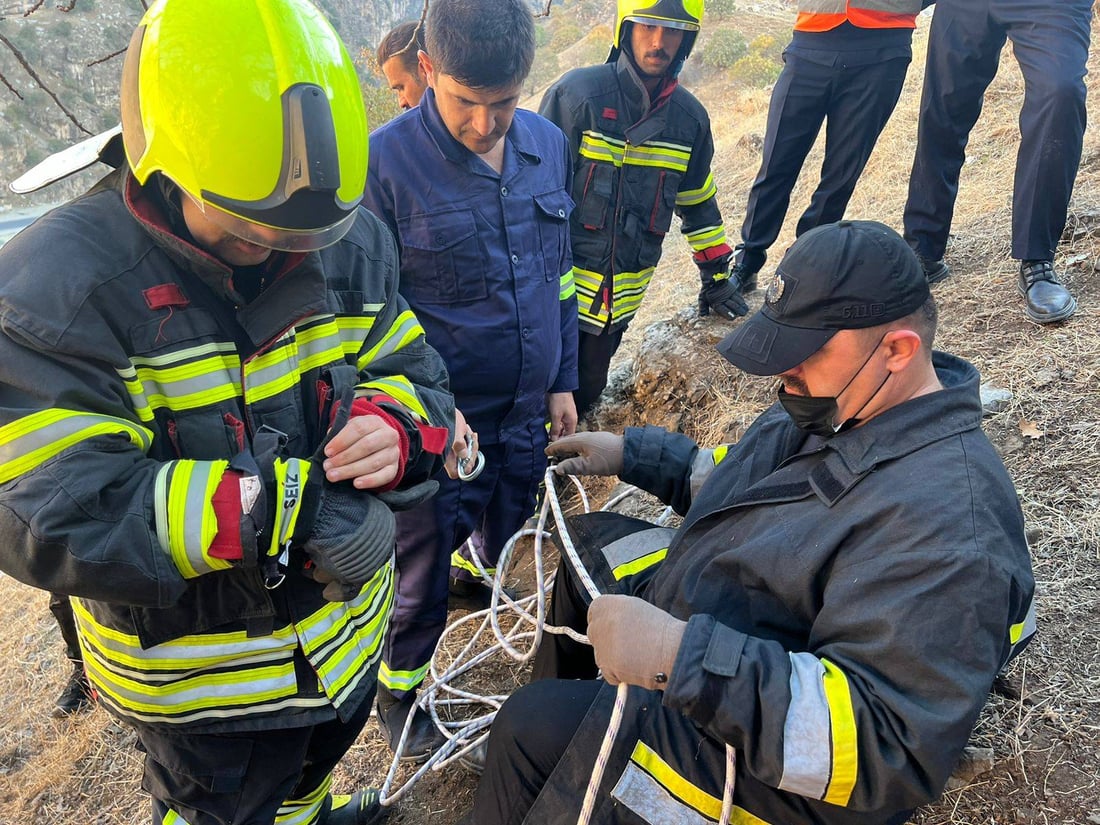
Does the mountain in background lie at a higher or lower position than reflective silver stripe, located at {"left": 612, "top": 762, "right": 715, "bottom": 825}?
lower

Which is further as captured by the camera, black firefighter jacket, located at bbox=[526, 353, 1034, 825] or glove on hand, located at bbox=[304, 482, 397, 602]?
glove on hand, located at bbox=[304, 482, 397, 602]

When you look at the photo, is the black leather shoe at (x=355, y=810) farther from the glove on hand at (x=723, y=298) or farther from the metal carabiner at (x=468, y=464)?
the glove on hand at (x=723, y=298)

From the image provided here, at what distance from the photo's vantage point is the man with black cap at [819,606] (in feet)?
4.74

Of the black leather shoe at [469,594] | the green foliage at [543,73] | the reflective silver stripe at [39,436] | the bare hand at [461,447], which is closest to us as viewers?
the reflective silver stripe at [39,436]

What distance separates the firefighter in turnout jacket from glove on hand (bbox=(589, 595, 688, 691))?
2.24 metres

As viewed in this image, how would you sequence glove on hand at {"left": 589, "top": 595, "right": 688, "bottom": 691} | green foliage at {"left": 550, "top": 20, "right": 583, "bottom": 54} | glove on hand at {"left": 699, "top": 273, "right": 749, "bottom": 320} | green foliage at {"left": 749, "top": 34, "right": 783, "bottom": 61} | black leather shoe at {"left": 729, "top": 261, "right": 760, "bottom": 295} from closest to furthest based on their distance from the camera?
glove on hand at {"left": 589, "top": 595, "right": 688, "bottom": 691}
glove on hand at {"left": 699, "top": 273, "right": 749, "bottom": 320}
black leather shoe at {"left": 729, "top": 261, "right": 760, "bottom": 295}
green foliage at {"left": 749, "top": 34, "right": 783, "bottom": 61}
green foliage at {"left": 550, "top": 20, "right": 583, "bottom": 54}

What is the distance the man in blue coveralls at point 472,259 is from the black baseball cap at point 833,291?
120cm

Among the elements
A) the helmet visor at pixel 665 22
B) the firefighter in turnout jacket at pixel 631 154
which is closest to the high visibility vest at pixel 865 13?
the firefighter in turnout jacket at pixel 631 154

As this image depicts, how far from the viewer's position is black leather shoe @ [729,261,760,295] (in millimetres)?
4543

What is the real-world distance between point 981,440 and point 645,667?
0.91 meters

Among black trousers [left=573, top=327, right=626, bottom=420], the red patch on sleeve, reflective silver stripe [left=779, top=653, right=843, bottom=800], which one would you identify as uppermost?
the red patch on sleeve

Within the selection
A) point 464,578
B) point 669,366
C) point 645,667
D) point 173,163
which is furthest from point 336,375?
point 669,366

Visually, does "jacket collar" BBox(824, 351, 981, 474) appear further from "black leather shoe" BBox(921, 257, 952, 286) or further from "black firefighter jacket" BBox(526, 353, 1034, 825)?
"black leather shoe" BBox(921, 257, 952, 286)

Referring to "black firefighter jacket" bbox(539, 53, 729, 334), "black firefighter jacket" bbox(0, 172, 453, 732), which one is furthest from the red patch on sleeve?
"black firefighter jacket" bbox(539, 53, 729, 334)
